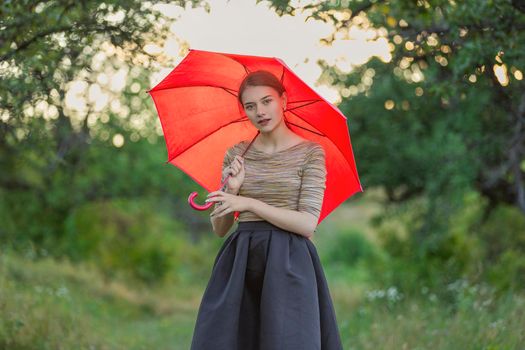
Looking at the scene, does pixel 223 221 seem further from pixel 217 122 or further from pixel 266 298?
pixel 217 122

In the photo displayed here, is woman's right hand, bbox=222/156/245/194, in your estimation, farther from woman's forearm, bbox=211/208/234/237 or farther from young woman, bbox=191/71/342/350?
woman's forearm, bbox=211/208/234/237

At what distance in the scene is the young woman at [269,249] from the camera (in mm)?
3561

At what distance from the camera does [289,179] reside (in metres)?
3.69

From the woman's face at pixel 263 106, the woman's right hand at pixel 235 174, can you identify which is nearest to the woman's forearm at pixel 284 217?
the woman's right hand at pixel 235 174

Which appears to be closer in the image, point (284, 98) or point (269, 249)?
point (269, 249)

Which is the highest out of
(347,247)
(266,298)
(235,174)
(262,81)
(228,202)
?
(262,81)

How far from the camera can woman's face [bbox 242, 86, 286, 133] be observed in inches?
145

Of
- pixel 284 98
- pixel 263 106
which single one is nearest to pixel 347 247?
pixel 284 98

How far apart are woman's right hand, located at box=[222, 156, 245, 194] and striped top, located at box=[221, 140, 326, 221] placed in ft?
0.11

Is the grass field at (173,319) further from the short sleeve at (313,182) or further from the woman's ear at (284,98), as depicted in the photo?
the woman's ear at (284,98)

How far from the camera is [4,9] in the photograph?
167 inches

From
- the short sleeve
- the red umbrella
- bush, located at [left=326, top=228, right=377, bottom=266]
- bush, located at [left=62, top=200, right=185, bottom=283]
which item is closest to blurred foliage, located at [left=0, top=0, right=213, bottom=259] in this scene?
the red umbrella

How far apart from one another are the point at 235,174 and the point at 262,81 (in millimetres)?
446

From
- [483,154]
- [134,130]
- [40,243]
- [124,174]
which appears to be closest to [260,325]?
[483,154]
